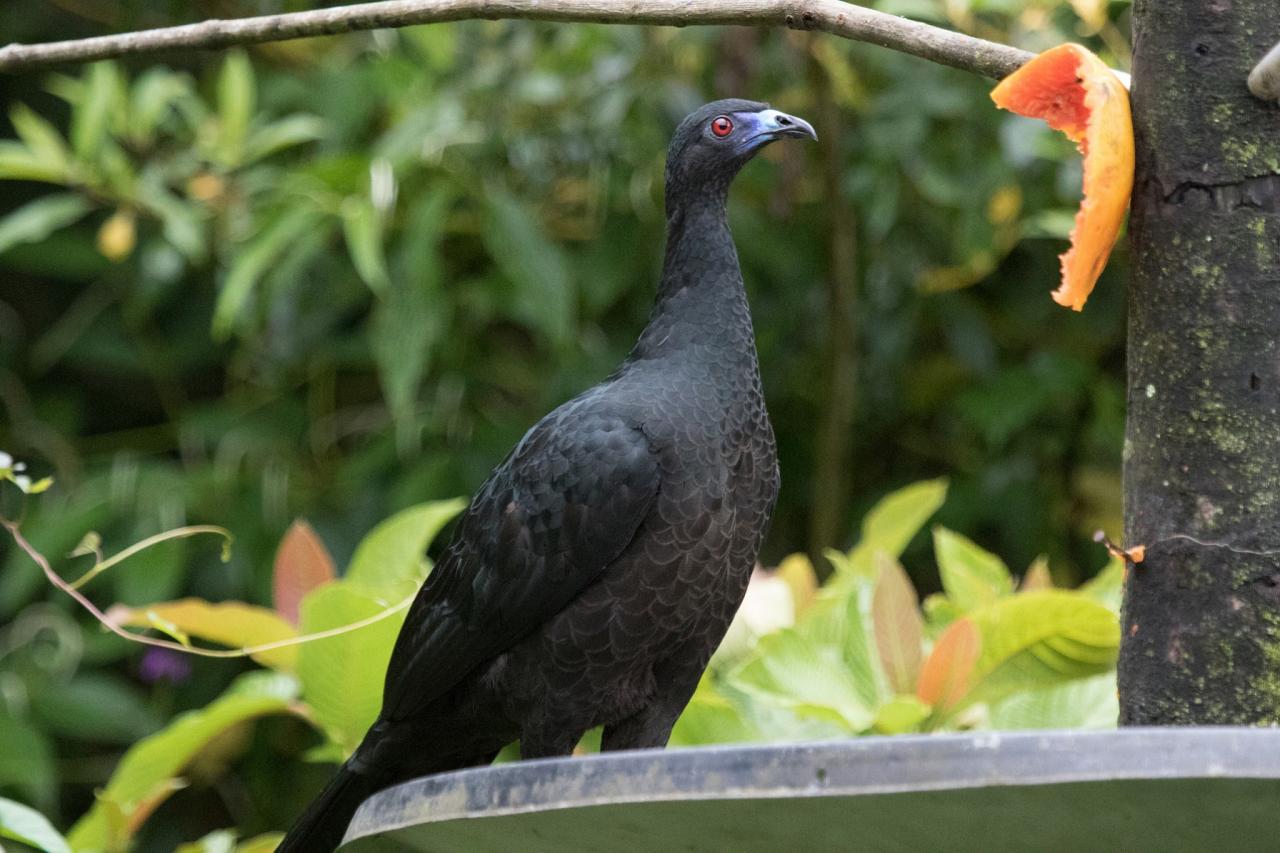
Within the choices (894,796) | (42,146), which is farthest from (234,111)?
(894,796)

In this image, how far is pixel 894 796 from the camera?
74 cm

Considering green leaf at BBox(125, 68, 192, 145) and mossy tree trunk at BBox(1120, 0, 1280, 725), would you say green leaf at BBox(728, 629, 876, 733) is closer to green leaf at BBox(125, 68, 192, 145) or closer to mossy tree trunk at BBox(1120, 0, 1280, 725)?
mossy tree trunk at BBox(1120, 0, 1280, 725)

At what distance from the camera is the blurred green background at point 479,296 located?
115 inches

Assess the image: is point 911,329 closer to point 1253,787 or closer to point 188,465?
point 188,465

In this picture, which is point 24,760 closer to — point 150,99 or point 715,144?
point 150,99

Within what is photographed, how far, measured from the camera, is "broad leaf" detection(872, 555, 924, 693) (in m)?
1.72

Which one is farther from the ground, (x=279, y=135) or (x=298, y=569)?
(x=279, y=135)

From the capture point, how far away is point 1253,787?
71 cm

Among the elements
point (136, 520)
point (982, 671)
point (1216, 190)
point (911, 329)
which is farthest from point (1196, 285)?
point (136, 520)

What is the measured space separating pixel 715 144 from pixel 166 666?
1.91 meters

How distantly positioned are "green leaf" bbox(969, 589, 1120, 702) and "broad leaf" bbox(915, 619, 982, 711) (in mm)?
58

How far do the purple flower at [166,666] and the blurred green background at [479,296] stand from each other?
0.04m

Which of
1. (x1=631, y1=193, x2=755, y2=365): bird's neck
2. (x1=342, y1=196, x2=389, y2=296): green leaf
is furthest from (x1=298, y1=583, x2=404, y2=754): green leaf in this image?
(x1=342, y1=196, x2=389, y2=296): green leaf

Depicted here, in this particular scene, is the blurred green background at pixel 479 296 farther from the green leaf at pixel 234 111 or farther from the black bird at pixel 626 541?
the black bird at pixel 626 541
